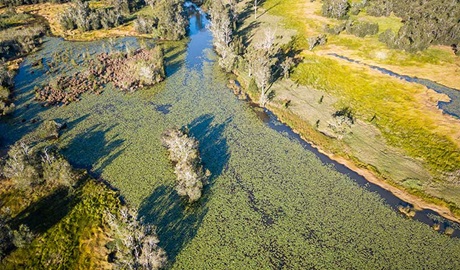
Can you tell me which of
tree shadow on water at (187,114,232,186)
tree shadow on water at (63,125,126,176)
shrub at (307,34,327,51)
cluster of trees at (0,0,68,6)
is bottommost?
tree shadow on water at (187,114,232,186)

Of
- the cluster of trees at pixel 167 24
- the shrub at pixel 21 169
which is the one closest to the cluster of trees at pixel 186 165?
the shrub at pixel 21 169

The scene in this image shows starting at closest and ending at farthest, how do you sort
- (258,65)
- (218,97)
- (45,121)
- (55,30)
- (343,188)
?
(343,188), (45,121), (258,65), (218,97), (55,30)

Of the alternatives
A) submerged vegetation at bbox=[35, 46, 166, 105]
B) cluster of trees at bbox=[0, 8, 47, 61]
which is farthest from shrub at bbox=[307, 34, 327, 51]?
cluster of trees at bbox=[0, 8, 47, 61]

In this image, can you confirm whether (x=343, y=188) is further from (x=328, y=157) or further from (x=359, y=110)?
(x=359, y=110)

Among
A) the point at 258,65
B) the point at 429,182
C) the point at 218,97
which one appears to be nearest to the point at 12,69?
the point at 218,97

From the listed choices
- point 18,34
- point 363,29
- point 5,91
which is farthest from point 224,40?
point 18,34

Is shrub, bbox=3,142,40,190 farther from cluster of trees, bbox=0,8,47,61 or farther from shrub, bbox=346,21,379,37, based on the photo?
shrub, bbox=346,21,379,37
